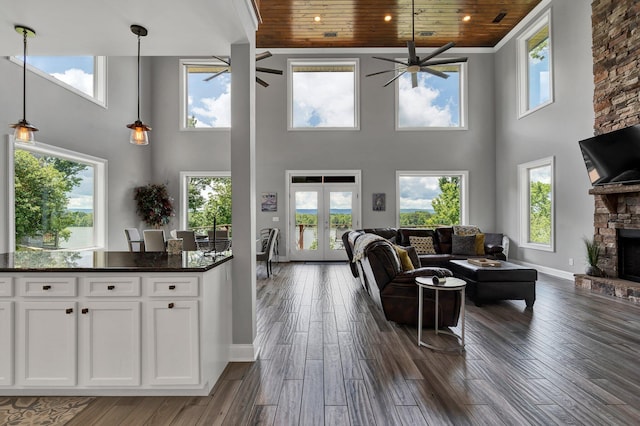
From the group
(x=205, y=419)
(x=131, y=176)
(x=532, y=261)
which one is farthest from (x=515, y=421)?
(x=131, y=176)

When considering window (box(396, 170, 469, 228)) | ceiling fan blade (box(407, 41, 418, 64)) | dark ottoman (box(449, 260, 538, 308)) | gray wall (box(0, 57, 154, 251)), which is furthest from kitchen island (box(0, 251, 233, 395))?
window (box(396, 170, 469, 228))

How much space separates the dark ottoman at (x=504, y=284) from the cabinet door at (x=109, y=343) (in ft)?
12.8

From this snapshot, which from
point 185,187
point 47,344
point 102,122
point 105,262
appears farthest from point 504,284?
point 102,122

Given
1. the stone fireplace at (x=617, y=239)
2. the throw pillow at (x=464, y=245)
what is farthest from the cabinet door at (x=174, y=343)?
the throw pillow at (x=464, y=245)

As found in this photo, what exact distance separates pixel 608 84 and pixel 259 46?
723 cm

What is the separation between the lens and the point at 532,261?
6684 millimetres

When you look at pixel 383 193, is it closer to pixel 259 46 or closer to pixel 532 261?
pixel 532 261

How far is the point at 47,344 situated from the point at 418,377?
2689 millimetres

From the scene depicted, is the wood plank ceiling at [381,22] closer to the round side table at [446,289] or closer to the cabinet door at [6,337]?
the round side table at [446,289]

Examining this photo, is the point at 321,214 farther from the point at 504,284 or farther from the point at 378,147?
the point at 504,284

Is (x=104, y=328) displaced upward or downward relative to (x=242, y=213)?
downward

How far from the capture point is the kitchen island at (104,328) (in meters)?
2.14

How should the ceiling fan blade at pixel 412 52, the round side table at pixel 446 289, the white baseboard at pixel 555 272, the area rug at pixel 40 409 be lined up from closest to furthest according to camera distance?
the area rug at pixel 40 409
the round side table at pixel 446 289
the ceiling fan blade at pixel 412 52
the white baseboard at pixel 555 272

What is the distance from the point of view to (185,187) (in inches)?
328
